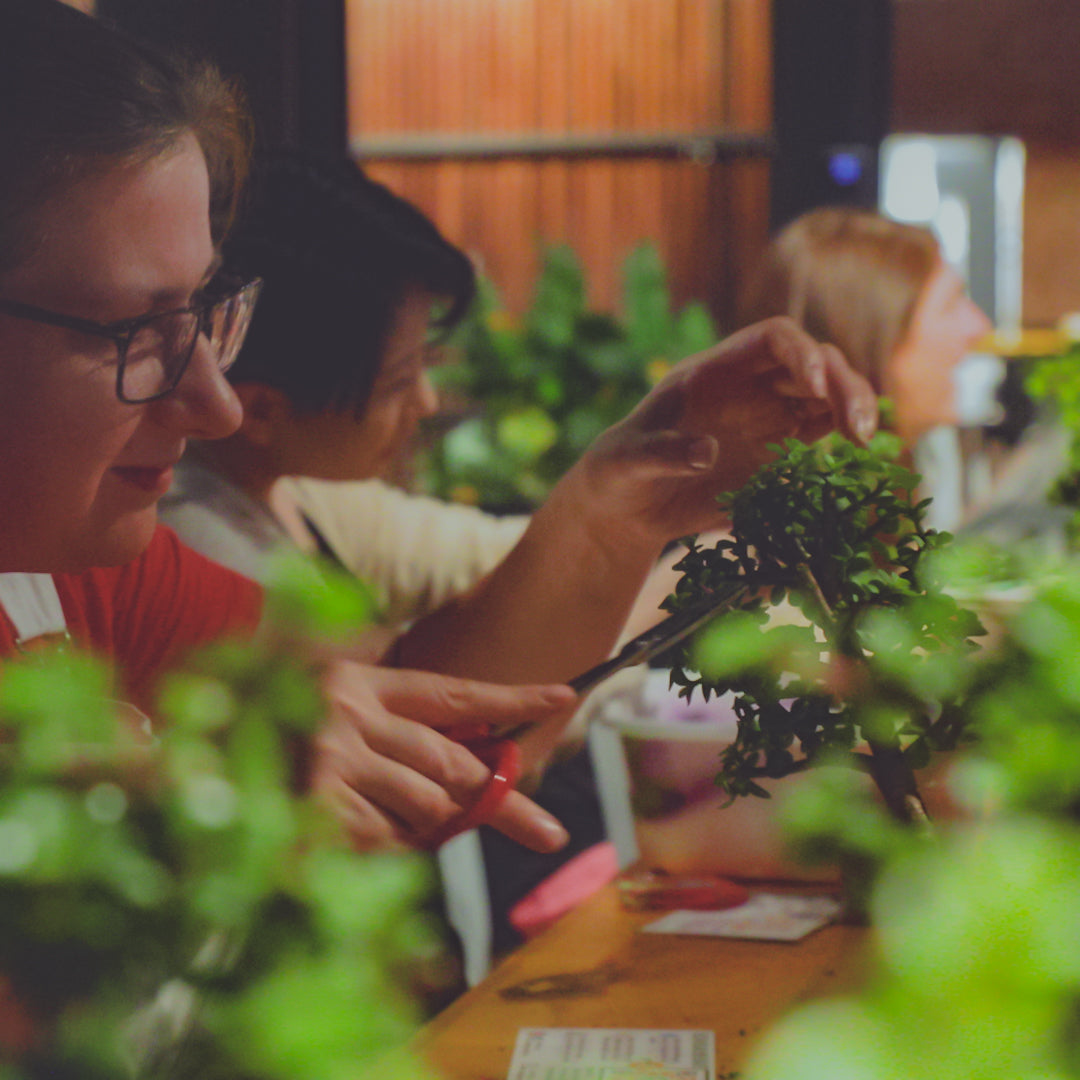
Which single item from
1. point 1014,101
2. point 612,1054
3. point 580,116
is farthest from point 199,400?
point 1014,101

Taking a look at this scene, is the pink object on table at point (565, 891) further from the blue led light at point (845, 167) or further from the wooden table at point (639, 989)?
the blue led light at point (845, 167)

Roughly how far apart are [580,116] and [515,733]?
3476 millimetres

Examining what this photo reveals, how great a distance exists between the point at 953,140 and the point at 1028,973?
17.5 ft

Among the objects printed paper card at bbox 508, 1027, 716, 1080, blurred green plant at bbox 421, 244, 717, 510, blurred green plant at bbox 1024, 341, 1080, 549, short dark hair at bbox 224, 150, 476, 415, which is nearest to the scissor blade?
printed paper card at bbox 508, 1027, 716, 1080

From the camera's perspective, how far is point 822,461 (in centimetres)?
92

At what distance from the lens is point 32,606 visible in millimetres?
1125

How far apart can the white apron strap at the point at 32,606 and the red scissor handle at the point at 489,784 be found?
412mm

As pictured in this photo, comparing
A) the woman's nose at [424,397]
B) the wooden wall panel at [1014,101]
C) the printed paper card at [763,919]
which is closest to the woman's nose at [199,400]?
the printed paper card at [763,919]

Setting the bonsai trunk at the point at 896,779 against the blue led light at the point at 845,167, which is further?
the blue led light at the point at 845,167

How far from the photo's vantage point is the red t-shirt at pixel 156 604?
1.22 meters

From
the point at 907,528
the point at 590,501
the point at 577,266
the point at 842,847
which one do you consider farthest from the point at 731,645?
the point at 577,266

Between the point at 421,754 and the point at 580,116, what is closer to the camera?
the point at 421,754

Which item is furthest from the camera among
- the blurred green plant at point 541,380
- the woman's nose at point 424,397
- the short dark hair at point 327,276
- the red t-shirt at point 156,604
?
the blurred green plant at point 541,380

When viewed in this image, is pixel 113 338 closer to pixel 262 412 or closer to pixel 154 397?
pixel 154 397
